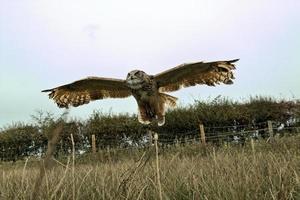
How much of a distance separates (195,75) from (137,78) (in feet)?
4.12

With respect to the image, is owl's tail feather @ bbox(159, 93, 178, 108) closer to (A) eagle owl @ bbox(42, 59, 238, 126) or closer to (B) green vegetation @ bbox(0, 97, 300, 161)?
(A) eagle owl @ bbox(42, 59, 238, 126)

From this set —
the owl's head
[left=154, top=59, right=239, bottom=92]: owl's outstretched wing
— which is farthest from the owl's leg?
[left=154, top=59, right=239, bottom=92]: owl's outstretched wing

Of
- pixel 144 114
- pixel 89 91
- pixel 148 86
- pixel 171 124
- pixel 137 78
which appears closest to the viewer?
pixel 137 78

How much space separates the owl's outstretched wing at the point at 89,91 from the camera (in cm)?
1191

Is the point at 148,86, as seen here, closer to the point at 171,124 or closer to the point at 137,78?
the point at 137,78

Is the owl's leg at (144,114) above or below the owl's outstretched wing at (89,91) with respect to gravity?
below

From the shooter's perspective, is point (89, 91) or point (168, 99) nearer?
point (89, 91)

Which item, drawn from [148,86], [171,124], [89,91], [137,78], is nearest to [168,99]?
[148,86]

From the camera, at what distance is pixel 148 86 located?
1173 cm

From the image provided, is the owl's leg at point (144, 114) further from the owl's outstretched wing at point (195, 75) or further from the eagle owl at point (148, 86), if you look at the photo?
the owl's outstretched wing at point (195, 75)

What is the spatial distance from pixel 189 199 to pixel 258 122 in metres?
18.5

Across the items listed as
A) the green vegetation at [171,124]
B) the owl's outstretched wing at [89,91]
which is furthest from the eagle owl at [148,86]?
the green vegetation at [171,124]

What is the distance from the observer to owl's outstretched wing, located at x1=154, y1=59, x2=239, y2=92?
11.0 meters

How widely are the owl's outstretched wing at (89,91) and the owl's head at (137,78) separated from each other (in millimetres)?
493
